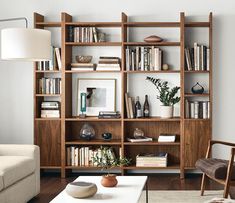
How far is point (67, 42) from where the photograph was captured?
669 cm

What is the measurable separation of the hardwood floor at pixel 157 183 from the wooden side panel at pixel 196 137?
0.28 m

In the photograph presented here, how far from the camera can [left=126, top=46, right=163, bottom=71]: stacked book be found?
21.9ft

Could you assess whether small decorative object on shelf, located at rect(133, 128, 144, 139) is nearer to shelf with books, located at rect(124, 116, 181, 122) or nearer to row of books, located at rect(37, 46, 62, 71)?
shelf with books, located at rect(124, 116, 181, 122)

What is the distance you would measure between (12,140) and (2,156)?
1.86m

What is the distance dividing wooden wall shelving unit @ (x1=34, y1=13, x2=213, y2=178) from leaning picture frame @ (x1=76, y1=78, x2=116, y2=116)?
142 millimetres

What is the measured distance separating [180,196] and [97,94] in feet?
6.93

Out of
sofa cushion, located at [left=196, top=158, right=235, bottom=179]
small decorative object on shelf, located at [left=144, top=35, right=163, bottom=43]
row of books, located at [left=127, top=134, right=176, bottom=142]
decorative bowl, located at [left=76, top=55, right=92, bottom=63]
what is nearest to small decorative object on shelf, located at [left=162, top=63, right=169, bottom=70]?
small decorative object on shelf, located at [left=144, top=35, right=163, bottom=43]

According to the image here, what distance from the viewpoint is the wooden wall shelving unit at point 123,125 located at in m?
6.57

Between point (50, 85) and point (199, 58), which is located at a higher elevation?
point (199, 58)

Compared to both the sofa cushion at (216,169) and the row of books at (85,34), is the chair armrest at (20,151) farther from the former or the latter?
the row of books at (85,34)

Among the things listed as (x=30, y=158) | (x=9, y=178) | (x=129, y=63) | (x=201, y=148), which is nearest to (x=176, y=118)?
(x=201, y=148)

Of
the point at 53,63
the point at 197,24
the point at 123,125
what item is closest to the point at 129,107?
the point at 123,125

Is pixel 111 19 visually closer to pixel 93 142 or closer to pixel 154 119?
pixel 154 119

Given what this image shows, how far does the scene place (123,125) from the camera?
6668mm
